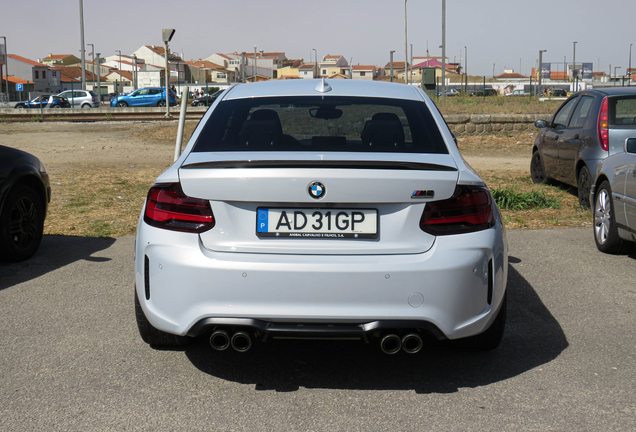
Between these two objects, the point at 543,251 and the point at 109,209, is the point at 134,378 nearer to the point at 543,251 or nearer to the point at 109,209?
the point at 543,251

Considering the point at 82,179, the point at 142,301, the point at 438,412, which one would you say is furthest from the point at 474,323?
the point at 82,179

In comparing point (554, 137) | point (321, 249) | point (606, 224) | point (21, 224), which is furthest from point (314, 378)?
point (554, 137)

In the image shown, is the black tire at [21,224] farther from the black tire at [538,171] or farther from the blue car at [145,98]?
the blue car at [145,98]

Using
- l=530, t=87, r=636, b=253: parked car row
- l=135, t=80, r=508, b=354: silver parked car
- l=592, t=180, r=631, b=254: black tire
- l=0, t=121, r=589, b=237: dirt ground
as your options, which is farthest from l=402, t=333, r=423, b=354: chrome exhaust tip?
l=0, t=121, r=589, b=237: dirt ground

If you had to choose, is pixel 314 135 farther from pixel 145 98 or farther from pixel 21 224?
pixel 145 98

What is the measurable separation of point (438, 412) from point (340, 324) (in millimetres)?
599

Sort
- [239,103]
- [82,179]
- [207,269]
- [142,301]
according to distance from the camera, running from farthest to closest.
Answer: [82,179] → [239,103] → [142,301] → [207,269]

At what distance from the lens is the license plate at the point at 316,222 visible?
3043 millimetres

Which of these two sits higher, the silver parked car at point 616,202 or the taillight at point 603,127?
the taillight at point 603,127

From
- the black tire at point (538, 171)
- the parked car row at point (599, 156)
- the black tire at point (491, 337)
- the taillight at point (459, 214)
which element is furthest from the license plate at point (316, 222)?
the black tire at point (538, 171)

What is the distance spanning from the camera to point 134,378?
346 centimetres

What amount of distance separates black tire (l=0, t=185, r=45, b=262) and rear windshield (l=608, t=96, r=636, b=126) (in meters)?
6.41

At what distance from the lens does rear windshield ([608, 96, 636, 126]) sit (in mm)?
8047

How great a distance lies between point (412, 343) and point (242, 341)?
777 millimetres
